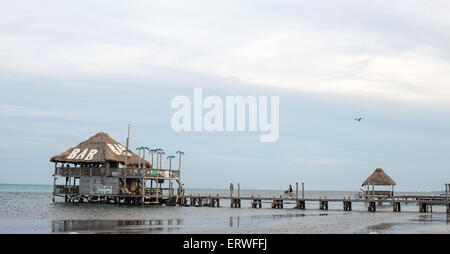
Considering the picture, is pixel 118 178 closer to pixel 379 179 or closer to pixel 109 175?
pixel 109 175

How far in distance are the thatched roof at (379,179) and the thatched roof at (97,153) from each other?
2552cm

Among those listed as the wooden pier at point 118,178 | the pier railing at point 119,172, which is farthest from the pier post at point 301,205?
the pier railing at point 119,172

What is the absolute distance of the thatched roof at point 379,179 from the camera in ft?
187

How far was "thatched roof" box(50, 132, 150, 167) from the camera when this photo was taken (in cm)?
5322

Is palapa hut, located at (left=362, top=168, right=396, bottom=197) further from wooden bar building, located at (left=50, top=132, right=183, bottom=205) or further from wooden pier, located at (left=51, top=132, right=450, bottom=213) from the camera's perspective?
wooden bar building, located at (left=50, top=132, right=183, bottom=205)

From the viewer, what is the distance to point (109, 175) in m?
52.8

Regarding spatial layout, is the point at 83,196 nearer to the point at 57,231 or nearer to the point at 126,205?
the point at 126,205

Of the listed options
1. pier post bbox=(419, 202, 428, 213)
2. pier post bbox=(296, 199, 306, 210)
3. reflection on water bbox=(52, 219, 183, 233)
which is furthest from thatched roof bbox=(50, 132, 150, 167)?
pier post bbox=(419, 202, 428, 213)

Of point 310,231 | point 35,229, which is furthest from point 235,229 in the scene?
point 35,229

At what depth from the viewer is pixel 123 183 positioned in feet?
175

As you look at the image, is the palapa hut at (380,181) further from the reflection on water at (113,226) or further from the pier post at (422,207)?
the reflection on water at (113,226)
